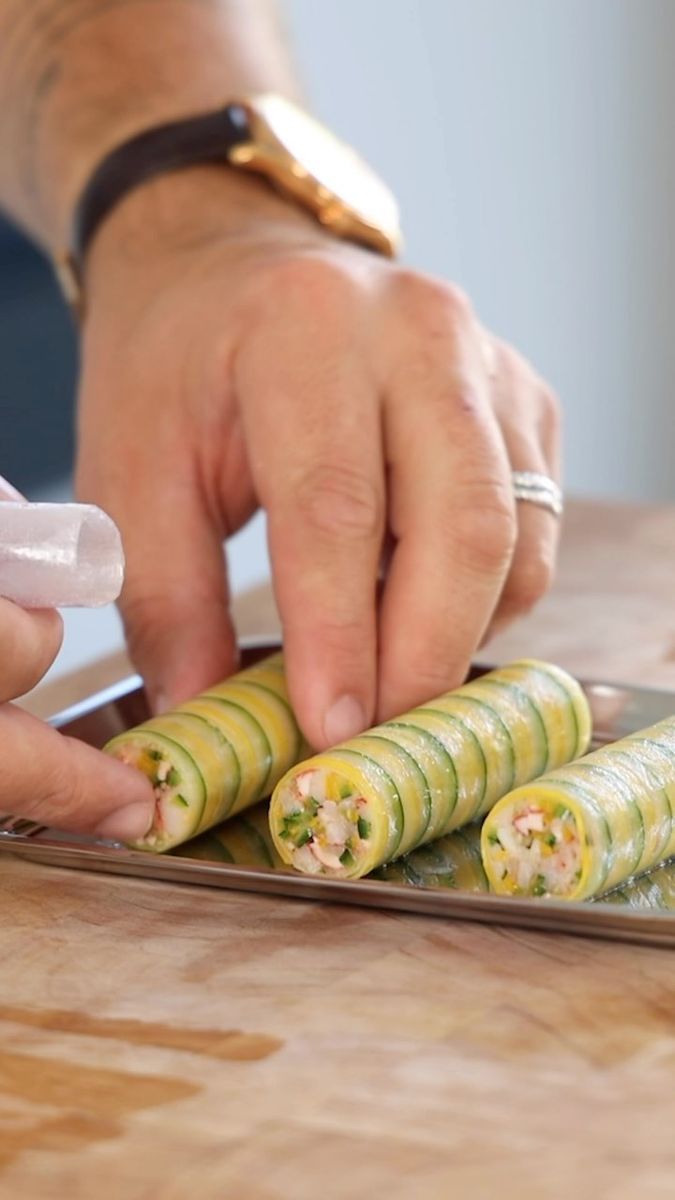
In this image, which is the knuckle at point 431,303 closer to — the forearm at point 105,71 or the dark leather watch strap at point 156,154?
the dark leather watch strap at point 156,154

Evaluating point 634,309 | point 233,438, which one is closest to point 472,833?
point 233,438

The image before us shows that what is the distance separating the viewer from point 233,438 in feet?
5.17

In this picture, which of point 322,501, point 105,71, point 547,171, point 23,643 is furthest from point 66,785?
point 547,171

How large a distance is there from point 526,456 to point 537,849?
21.3 inches

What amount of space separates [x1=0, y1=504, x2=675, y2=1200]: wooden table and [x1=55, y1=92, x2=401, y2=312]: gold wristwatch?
0.85 metres

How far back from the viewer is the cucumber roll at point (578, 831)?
44.8 inches

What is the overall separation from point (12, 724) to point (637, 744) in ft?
1.50

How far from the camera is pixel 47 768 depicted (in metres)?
1.18

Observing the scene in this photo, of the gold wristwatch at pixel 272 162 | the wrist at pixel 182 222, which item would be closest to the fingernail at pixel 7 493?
the wrist at pixel 182 222

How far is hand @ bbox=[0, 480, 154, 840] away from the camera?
1130 mm

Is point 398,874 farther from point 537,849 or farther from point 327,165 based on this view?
point 327,165

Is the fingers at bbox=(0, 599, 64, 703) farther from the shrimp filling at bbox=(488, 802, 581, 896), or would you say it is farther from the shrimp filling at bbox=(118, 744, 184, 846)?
the shrimp filling at bbox=(488, 802, 581, 896)

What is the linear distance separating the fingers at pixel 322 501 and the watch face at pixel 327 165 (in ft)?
1.13

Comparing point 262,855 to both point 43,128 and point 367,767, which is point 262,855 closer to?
point 367,767
